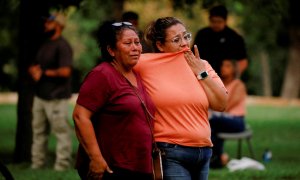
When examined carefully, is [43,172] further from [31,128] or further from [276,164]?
Answer: [276,164]

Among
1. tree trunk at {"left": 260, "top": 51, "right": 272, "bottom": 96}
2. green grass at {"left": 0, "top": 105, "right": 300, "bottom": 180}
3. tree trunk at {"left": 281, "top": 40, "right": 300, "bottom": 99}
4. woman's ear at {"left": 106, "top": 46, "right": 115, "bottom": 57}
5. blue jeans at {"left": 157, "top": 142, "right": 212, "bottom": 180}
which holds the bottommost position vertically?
tree trunk at {"left": 260, "top": 51, "right": 272, "bottom": 96}

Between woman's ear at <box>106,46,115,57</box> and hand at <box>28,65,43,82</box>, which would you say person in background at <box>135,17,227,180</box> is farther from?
hand at <box>28,65,43,82</box>

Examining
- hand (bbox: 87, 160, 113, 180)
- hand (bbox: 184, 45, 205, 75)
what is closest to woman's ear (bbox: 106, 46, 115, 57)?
hand (bbox: 184, 45, 205, 75)

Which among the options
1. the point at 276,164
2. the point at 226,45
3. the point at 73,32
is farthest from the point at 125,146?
the point at 73,32

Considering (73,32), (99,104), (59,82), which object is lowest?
(73,32)

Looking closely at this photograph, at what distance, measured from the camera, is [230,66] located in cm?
1316

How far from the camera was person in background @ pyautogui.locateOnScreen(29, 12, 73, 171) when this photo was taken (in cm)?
1252

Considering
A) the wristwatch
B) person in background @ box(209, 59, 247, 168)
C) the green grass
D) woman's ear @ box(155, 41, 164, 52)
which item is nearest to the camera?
the wristwatch

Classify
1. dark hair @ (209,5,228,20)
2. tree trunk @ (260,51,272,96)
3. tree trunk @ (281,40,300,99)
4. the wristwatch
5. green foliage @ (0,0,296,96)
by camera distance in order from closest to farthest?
1. the wristwatch
2. dark hair @ (209,5,228,20)
3. green foliage @ (0,0,296,96)
4. tree trunk @ (281,40,300,99)
5. tree trunk @ (260,51,272,96)

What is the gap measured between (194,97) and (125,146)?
26.2 inches

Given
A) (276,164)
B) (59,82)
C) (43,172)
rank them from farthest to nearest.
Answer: (276,164)
(59,82)
(43,172)

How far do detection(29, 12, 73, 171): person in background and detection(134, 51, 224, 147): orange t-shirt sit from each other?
612cm

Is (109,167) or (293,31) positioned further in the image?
(293,31)

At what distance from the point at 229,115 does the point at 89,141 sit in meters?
7.78
